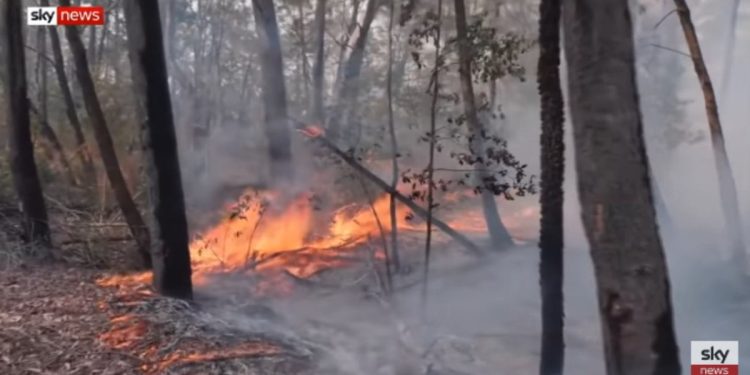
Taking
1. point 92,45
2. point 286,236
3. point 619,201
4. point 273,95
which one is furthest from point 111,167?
point 92,45

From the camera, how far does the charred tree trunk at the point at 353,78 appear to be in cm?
1503

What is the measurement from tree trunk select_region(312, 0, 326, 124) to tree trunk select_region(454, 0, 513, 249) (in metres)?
5.14

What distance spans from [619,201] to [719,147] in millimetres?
8405

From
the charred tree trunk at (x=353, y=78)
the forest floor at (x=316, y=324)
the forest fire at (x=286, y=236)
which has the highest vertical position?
the charred tree trunk at (x=353, y=78)

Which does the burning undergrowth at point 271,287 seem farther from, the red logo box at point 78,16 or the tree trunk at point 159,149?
the red logo box at point 78,16

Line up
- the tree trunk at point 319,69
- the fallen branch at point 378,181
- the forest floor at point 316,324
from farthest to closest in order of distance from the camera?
the tree trunk at point 319,69 < the fallen branch at point 378,181 < the forest floor at point 316,324

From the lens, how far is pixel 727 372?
492cm

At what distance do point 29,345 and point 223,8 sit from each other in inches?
866

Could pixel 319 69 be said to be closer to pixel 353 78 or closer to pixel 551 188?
pixel 353 78

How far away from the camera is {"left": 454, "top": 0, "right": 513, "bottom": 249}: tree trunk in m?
8.51

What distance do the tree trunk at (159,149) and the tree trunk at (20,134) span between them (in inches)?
119

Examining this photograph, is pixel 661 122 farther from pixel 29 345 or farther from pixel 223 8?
pixel 29 345

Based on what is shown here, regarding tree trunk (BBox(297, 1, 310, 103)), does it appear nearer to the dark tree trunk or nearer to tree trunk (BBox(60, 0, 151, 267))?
the dark tree trunk

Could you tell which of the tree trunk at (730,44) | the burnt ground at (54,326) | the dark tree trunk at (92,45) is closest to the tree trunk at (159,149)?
the burnt ground at (54,326)
